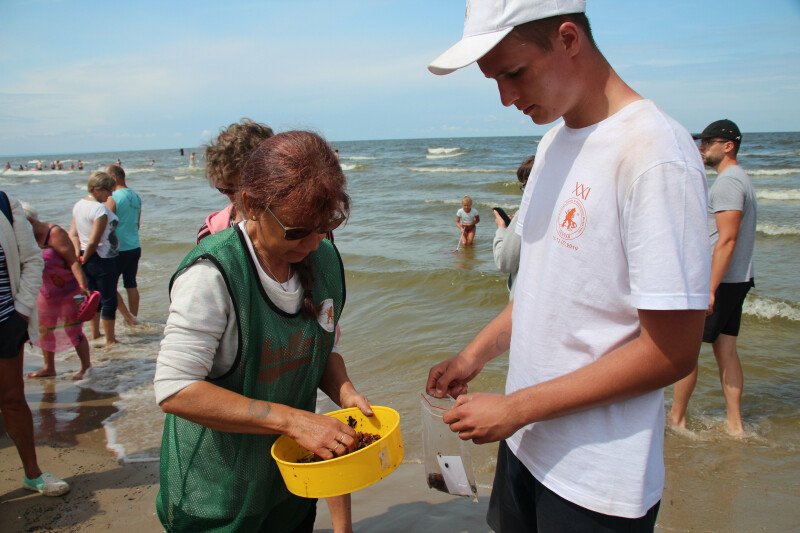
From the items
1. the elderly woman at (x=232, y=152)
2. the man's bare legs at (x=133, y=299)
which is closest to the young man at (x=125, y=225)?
the man's bare legs at (x=133, y=299)

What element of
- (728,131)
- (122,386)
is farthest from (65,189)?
(728,131)

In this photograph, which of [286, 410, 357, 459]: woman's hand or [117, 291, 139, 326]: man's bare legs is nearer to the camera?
[286, 410, 357, 459]: woman's hand

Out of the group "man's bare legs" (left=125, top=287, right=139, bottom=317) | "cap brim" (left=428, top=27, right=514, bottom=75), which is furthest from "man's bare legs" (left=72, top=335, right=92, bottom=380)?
"cap brim" (left=428, top=27, right=514, bottom=75)

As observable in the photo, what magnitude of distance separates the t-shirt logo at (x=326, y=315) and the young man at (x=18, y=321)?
274 centimetres

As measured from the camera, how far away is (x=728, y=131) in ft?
14.7

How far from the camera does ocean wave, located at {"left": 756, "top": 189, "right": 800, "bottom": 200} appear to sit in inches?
697

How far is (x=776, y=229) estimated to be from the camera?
12859mm

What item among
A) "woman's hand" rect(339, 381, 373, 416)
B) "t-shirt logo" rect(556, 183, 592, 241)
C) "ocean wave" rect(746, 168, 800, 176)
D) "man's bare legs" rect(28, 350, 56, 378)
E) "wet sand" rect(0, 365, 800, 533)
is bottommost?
"wet sand" rect(0, 365, 800, 533)

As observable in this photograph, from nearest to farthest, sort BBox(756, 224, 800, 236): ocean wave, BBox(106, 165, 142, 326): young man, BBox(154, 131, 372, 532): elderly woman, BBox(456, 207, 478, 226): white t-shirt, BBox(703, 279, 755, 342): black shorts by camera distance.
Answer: BBox(154, 131, 372, 532): elderly woman
BBox(703, 279, 755, 342): black shorts
BBox(106, 165, 142, 326): young man
BBox(756, 224, 800, 236): ocean wave
BBox(456, 207, 478, 226): white t-shirt

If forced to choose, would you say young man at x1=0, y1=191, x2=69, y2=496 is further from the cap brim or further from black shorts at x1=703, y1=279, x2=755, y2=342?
black shorts at x1=703, y1=279, x2=755, y2=342

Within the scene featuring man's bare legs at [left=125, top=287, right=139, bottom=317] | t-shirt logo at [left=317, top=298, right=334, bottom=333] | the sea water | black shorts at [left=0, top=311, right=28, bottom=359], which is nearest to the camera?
t-shirt logo at [left=317, top=298, right=334, bottom=333]

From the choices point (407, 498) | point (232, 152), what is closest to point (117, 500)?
point (407, 498)

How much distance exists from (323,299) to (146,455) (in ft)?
10.8

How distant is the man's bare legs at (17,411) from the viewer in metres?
3.73
